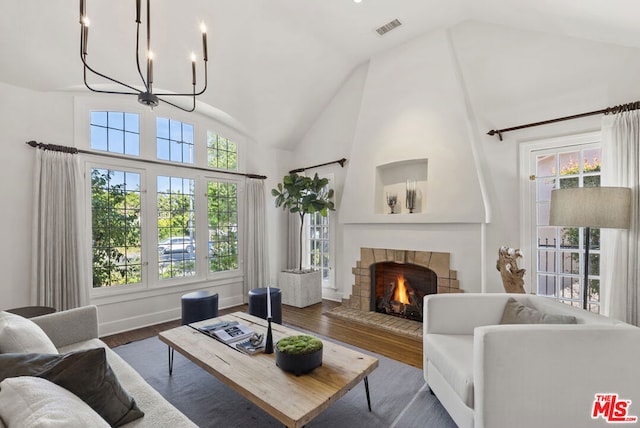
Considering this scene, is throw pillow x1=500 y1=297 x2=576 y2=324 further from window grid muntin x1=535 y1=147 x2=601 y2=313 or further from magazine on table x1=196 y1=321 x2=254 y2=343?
magazine on table x1=196 y1=321 x2=254 y2=343

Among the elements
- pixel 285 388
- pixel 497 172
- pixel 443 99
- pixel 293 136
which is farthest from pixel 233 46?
pixel 285 388

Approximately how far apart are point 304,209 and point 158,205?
2.06 metres

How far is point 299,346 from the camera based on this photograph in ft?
6.10

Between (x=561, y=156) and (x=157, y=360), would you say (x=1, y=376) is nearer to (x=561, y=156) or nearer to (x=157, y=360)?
(x=157, y=360)

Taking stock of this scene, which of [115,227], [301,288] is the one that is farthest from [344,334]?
[115,227]

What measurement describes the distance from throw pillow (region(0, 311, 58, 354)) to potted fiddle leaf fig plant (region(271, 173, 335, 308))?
3275 millimetres

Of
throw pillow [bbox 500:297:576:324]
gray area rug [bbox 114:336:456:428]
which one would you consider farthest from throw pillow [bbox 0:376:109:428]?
throw pillow [bbox 500:297:576:324]

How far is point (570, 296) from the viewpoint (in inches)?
124

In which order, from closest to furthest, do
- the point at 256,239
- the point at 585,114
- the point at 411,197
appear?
the point at 585,114 < the point at 411,197 < the point at 256,239

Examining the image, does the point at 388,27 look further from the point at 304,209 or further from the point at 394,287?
the point at 394,287

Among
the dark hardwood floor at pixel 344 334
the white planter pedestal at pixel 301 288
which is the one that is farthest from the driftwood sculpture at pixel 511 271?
the white planter pedestal at pixel 301 288

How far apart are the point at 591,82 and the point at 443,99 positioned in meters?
1.35

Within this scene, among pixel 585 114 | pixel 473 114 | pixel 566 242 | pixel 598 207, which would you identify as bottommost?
pixel 566 242

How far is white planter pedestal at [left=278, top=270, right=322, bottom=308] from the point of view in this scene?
185 inches
